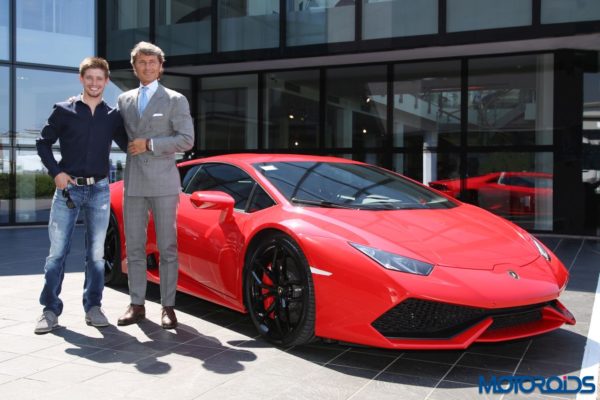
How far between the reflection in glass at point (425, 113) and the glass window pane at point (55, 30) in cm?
658

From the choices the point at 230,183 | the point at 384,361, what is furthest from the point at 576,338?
the point at 230,183

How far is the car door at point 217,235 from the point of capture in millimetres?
4406

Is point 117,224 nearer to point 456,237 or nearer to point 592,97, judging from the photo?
point 456,237

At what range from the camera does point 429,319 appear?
3.48 meters

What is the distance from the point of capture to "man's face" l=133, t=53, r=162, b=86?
458 centimetres

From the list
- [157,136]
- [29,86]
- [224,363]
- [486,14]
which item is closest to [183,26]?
[29,86]

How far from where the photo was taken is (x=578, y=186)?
1088 centimetres

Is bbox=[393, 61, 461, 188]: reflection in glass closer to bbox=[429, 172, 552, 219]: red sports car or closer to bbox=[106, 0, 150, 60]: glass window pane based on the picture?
bbox=[429, 172, 552, 219]: red sports car

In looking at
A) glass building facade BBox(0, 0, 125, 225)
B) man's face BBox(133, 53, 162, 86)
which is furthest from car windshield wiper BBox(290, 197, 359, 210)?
glass building facade BBox(0, 0, 125, 225)

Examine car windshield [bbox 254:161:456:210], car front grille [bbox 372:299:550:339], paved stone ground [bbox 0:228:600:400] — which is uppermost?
car windshield [bbox 254:161:456:210]

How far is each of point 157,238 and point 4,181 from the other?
8.98 metres

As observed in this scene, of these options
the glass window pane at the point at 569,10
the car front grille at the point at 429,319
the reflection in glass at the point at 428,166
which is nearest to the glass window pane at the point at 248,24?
the reflection in glass at the point at 428,166

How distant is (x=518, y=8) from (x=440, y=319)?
317 inches

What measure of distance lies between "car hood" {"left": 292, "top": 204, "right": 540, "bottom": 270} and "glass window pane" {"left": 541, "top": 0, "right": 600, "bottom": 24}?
655cm
